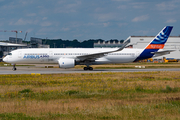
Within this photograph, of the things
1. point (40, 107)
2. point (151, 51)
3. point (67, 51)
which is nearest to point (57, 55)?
point (67, 51)

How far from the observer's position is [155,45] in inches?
1574

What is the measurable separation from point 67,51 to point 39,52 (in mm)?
4612

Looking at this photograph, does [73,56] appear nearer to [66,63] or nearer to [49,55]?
[66,63]

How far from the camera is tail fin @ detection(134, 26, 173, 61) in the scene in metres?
39.5

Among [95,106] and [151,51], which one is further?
[151,51]

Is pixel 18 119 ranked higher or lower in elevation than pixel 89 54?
lower

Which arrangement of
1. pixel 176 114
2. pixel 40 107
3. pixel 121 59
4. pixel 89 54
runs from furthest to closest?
pixel 121 59
pixel 89 54
pixel 40 107
pixel 176 114

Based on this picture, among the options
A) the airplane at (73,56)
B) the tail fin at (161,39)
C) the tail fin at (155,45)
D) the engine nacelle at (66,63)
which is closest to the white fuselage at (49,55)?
the airplane at (73,56)

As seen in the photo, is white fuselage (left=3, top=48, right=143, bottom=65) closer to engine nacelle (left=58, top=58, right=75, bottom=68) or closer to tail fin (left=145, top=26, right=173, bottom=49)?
engine nacelle (left=58, top=58, right=75, bottom=68)

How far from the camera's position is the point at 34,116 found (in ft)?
28.8

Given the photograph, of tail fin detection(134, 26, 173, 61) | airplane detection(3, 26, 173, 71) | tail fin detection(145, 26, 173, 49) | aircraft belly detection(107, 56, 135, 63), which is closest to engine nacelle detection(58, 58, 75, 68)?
airplane detection(3, 26, 173, 71)

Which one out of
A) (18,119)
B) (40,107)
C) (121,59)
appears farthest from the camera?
(121,59)

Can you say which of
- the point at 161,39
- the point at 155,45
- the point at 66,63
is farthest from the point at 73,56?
the point at 161,39

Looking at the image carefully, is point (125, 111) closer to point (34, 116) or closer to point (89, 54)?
point (34, 116)
